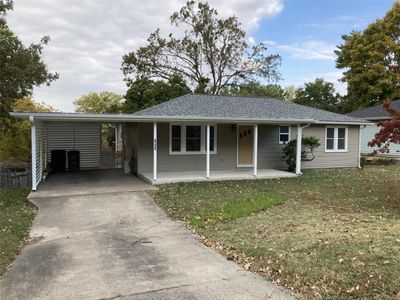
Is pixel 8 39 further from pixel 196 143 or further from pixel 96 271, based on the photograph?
pixel 96 271

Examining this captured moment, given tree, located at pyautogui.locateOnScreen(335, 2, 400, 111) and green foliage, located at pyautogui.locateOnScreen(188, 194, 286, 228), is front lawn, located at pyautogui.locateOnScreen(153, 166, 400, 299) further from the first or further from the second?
tree, located at pyautogui.locateOnScreen(335, 2, 400, 111)

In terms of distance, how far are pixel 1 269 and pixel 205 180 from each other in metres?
7.91

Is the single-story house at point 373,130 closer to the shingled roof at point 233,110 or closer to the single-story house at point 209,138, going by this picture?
the single-story house at point 209,138

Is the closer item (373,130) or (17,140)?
(17,140)

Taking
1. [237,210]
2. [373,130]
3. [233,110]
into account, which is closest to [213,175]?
[233,110]

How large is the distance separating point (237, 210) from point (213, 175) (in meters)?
4.98

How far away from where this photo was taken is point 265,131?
15.1 meters

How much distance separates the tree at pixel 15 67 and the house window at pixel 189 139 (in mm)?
5376

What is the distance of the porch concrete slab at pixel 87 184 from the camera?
9.88 m

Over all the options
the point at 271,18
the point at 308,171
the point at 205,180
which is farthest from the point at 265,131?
the point at 271,18

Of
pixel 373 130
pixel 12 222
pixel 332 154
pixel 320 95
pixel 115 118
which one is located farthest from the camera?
pixel 320 95

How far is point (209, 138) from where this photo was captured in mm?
12727

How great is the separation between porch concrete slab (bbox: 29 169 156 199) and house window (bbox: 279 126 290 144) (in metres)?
6.58

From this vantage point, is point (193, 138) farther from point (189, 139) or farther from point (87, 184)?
point (87, 184)
